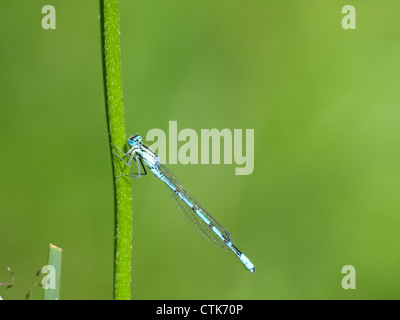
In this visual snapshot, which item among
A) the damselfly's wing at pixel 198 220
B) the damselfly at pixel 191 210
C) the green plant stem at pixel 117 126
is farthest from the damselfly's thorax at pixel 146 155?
the green plant stem at pixel 117 126

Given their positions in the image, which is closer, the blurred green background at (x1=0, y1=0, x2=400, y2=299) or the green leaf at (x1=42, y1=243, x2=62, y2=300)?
the green leaf at (x1=42, y1=243, x2=62, y2=300)

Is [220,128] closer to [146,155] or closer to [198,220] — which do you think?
[198,220]

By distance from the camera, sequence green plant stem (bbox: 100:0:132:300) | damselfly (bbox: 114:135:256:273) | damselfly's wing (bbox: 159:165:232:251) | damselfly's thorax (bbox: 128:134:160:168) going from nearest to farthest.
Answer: green plant stem (bbox: 100:0:132:300) → damselfly's thorax (bbox: 128:134:160:168) → damselfly (bbox: 114:135:256:273) → damselfly's wing (bbox: 159:165:232:251)

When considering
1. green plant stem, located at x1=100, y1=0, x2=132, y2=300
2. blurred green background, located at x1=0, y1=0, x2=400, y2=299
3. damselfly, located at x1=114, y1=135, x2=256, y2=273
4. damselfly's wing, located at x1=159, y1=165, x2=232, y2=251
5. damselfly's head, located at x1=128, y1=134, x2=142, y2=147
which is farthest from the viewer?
blurred green background, located at x1=0, y1=0, x2=400, y2=299

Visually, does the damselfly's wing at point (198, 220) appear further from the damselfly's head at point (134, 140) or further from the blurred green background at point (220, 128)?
the blurred green background at point (220, 128)

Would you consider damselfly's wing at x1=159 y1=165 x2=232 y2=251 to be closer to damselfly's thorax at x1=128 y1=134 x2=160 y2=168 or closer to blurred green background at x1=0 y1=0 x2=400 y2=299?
damselfly's thorax at x1=128 y1=134 x2=160 y2=168

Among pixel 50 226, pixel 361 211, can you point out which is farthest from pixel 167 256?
pixel 361 211

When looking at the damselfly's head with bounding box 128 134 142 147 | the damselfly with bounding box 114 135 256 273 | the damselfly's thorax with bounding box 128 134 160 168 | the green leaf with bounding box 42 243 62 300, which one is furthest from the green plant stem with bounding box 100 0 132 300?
the damselfly with bounding box 114 135 256 273

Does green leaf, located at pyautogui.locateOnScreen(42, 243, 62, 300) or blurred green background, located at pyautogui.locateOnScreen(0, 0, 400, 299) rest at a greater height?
blurred green background, located at pyautogui.locateOnScreen(0, 0, 400, 299)

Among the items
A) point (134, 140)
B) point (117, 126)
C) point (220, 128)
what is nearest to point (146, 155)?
point (134, 140)
